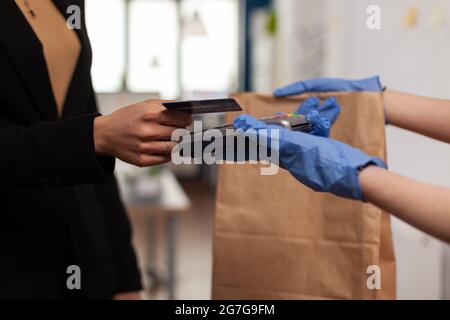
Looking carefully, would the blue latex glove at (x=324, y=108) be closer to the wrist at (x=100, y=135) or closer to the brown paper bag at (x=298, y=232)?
the brown paper bag at (x=298, y=232)

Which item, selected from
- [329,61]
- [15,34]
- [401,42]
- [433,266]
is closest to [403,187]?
[15,34]

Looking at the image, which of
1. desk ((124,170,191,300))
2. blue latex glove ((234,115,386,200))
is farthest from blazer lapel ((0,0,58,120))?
desk ((124,170,191,300))

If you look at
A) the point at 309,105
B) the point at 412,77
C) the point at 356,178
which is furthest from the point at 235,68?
the point at 356,178

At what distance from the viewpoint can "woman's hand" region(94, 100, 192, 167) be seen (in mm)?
824

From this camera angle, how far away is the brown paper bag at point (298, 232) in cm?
109

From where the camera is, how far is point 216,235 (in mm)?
1201

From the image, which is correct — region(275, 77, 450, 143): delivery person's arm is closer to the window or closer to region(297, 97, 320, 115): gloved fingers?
region(297, 97, 320, 115): gloved fingers

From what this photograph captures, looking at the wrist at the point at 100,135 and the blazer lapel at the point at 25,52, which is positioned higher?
the blazer lapel at the point at 25,52

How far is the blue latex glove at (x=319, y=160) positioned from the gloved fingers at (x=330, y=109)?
304 millimetres

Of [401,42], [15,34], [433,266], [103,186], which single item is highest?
[401,42]

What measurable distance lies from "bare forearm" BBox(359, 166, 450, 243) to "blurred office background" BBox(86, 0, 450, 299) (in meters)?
0.50

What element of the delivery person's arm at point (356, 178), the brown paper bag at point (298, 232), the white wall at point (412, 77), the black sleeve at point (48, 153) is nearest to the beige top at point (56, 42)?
the black sleeve at point (48, 153)

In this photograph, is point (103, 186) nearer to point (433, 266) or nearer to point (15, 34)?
point (15, 34)

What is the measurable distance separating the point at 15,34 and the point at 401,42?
1.49m
